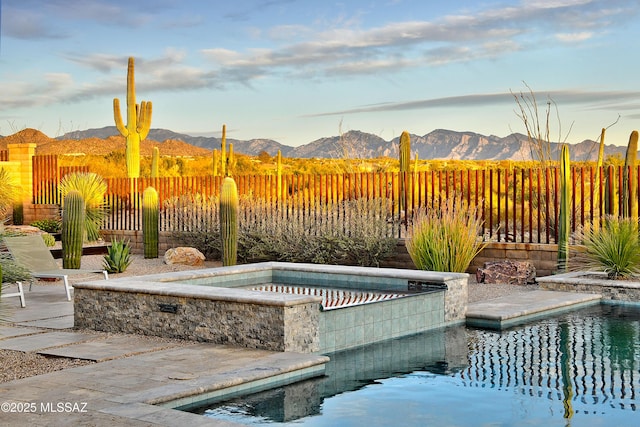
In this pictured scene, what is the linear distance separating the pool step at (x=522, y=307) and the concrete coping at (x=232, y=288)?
1.61 ft

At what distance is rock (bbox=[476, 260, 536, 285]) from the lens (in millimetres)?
12367

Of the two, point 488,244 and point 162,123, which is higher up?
point 162,123

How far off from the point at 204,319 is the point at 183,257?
802 cm

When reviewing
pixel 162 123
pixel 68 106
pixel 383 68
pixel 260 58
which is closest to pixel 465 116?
pixel 383 68

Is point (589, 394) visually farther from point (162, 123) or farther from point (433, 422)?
point (162, 123)

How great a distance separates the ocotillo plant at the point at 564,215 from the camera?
1229 cm

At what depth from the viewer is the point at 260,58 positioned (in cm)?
3023

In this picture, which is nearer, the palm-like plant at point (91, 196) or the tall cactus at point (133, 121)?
the palm-like plant at point (91, 196)

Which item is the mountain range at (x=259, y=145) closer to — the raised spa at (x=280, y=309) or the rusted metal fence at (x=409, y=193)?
the rusted metal fence at (x=409, y=193)

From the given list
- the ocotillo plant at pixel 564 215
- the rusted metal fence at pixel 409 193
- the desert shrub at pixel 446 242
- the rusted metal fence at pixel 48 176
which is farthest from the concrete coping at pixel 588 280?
the rusted metal fence at pixel 48 176

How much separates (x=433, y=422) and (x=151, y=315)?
343cm

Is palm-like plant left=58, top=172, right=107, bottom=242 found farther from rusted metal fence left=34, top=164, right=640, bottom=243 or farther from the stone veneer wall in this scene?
the stone veneer wall

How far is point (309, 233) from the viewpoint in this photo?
47.5 ft

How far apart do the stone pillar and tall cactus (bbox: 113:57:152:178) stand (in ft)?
8.85
